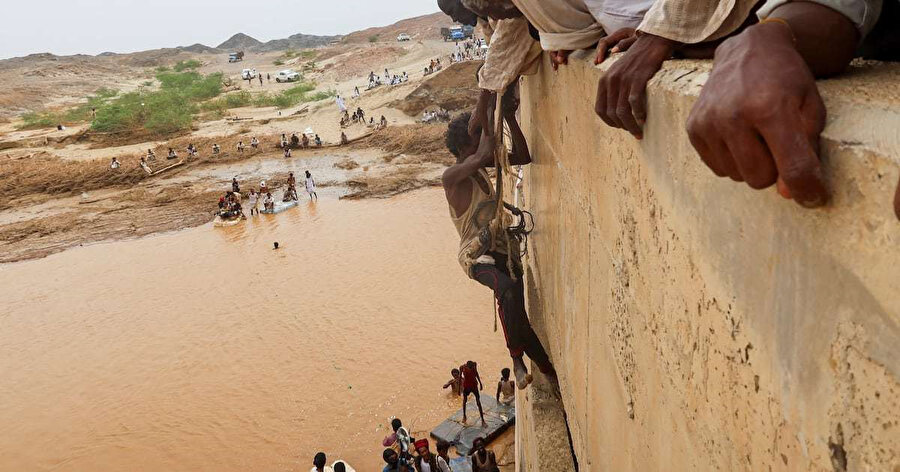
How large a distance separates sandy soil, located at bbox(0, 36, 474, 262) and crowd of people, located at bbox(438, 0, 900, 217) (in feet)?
65.9

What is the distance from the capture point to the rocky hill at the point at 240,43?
384 feet

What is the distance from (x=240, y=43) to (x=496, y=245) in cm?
12779

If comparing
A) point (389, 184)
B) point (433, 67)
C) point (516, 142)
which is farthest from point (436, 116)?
point (516, 142)

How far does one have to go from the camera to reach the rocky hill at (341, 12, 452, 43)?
75.3 metres

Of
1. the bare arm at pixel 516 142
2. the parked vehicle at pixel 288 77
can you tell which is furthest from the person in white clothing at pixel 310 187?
the parked vehicle at pixel 288 77

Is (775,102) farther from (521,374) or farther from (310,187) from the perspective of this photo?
(310,187)

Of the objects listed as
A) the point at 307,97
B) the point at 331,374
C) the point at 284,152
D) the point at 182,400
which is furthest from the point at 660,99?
the point at 307,97

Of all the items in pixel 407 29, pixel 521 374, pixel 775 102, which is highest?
pixel 407 29

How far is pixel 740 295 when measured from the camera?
0.92 metres

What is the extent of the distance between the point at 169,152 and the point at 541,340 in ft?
93.0

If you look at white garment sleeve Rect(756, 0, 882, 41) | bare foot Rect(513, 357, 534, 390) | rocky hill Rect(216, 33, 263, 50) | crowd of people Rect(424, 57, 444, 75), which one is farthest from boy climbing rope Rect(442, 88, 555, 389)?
rocky hill Rect(216, 33, 263, 50)

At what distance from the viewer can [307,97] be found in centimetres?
4088

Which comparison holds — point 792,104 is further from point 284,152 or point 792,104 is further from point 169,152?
point 169,152

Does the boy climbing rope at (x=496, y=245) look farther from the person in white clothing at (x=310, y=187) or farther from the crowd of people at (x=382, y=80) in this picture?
the crowd of people at (x=382, y=80)
